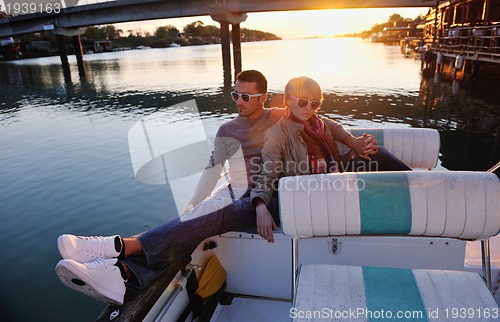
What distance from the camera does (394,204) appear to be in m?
2.26

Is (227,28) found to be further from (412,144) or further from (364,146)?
→ (364,146)

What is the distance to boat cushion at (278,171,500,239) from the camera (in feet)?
7.14

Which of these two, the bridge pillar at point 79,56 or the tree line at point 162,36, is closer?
the bridge pillar at point 79,56

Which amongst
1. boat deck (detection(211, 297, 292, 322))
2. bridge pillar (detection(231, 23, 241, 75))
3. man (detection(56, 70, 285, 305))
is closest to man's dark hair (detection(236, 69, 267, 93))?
man (detection(56, 70, 285, 305))

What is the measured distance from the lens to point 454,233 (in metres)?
2.26

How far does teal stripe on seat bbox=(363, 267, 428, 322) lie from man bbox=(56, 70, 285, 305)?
1.05m

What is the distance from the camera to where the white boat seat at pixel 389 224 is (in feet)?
6.86

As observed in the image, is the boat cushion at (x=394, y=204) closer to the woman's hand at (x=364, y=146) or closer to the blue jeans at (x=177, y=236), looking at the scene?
the blue jeans at (x=177, y=236)

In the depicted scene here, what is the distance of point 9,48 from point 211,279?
287 ft

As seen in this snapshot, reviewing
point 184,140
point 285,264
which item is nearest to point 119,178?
point 184,140

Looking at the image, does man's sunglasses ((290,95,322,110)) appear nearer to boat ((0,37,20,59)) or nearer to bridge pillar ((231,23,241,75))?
bridge pillar ((231,23,241,75))

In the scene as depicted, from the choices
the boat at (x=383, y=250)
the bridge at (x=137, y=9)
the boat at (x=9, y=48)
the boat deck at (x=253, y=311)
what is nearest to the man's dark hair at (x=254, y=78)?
the boat at (x=383, y=250)

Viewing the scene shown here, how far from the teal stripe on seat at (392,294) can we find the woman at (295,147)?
83 cm

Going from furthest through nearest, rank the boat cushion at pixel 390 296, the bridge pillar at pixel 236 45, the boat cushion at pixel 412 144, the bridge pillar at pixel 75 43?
1. the bridge pillar at pixel 75 43
2. the bridge pillar at pixel 236 45
3. the boat cushion at pixel 412 144
4. the boat cushion at pixel 390 296
